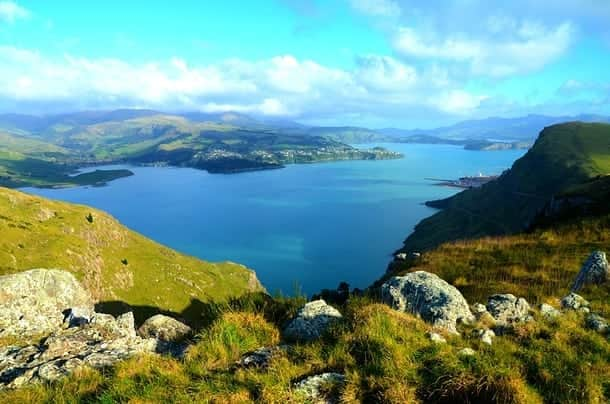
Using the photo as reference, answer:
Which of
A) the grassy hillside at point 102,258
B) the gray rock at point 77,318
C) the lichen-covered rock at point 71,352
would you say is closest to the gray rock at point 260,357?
the lichen-covered rock at point 71,352

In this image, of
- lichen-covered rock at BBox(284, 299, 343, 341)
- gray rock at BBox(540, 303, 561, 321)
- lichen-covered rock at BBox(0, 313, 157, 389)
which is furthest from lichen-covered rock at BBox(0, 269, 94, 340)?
gray rock at BBox(540, 303, 561, 321)

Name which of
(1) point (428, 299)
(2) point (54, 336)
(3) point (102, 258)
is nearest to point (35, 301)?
(2) point (54, 336)

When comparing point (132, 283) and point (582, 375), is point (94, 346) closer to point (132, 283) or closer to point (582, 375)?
point (582, 375)

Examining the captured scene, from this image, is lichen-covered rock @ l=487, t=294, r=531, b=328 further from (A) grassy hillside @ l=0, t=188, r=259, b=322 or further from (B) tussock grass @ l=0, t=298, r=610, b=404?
(A) grassy hillside @ l=0, t=188, r=259, b=322

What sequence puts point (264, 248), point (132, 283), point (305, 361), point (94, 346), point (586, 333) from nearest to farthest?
point (305, 361)
point (586, 333)
point (94, 346)
point (132, 283)
point (264, 248)

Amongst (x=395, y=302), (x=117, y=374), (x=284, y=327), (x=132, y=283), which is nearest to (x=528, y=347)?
(x=395, y=302)

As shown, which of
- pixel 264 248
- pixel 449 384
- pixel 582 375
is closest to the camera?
pixel 449 384

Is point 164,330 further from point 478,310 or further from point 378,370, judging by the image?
point 478,310
